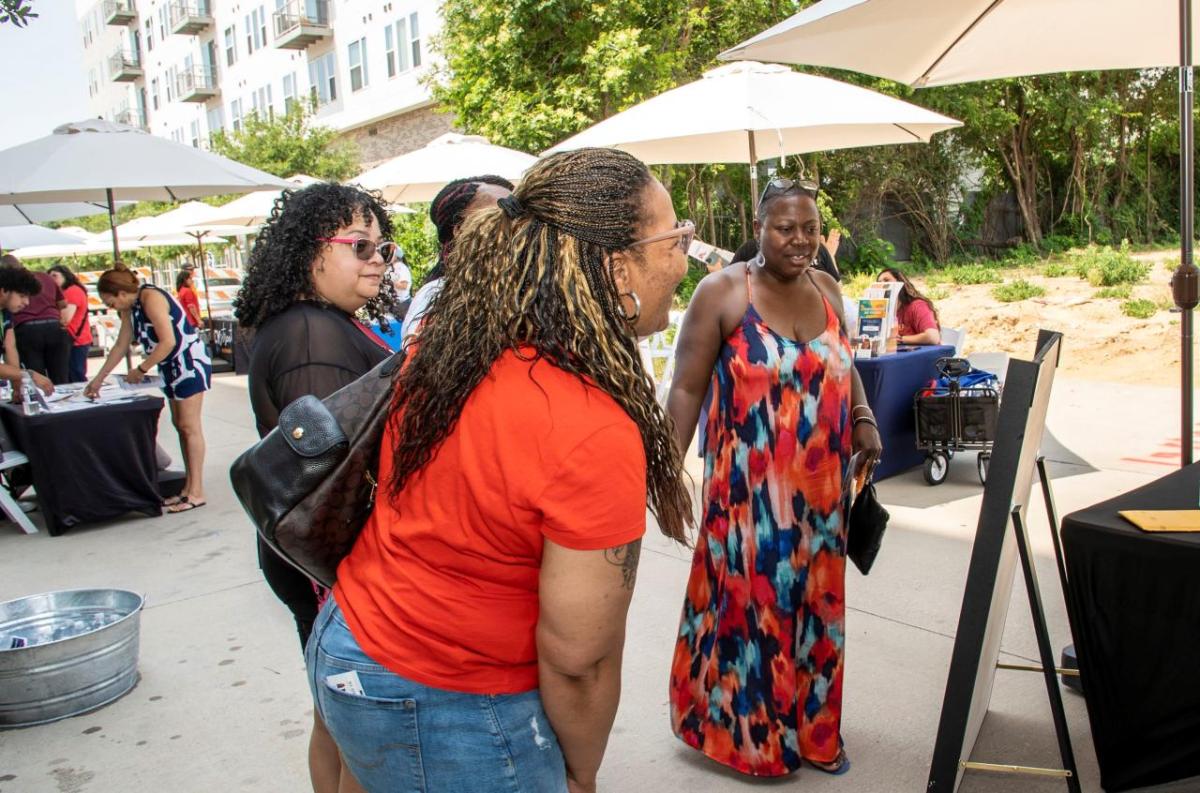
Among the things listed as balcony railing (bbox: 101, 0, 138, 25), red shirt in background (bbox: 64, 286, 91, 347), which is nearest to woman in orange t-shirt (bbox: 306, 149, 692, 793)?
red shirt in background (bbox: 64, 286, 91, 347)

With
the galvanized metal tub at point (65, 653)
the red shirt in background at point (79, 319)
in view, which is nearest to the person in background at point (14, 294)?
the red shirt in background at point (79, 319)

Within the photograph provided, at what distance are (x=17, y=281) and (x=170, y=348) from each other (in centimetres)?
268

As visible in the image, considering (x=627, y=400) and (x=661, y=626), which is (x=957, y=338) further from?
(x=627, y=400)

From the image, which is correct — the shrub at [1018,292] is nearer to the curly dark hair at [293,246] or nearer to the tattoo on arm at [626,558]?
the curly dark hair at [293,246]

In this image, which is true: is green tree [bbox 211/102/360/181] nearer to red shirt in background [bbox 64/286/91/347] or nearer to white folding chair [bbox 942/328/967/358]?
red shirt in background [bbox 64/286/91/347]

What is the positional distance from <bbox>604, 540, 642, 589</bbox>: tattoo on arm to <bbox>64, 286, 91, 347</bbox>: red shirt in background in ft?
42.7

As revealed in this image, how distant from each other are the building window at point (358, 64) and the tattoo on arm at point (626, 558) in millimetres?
31129

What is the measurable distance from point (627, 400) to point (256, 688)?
3288mm

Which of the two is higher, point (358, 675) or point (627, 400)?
point (627, 400)

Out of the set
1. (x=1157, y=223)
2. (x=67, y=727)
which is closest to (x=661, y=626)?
(x=67, y=727)

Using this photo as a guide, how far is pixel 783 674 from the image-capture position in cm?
297

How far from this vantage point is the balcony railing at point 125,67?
5178cm

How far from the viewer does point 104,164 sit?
7238 millimetres

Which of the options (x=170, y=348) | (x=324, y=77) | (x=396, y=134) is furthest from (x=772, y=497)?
(x=324, y=77)
